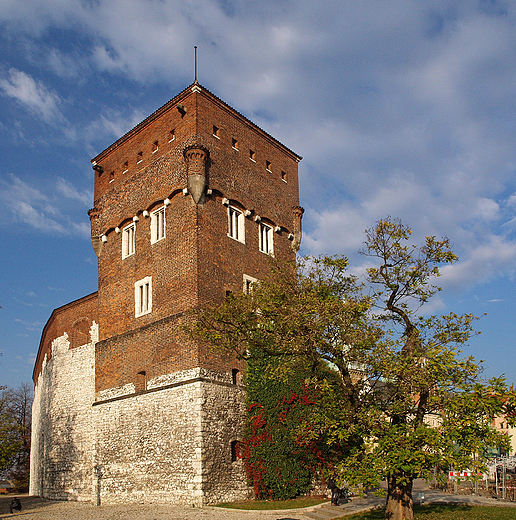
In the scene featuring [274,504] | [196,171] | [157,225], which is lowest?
[274,504]

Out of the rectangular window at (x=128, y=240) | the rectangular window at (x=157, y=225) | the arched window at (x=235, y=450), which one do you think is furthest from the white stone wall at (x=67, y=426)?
the arched window at (x=235, y=450)

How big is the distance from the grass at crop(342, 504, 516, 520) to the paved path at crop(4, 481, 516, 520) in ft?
3.27

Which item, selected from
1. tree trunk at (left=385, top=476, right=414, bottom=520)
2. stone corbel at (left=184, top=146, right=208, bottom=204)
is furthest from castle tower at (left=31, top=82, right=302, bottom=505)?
tree trunk at (left=385, top=476, right=414, bottom=520)

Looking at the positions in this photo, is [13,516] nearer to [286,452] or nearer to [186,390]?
[186,390]

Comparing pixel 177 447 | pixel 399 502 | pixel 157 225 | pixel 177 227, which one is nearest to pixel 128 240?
pixel 157 225

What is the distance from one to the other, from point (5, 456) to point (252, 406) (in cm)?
1048

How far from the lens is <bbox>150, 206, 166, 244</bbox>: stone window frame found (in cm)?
2412

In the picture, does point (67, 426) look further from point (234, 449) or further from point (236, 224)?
point (236, 224)

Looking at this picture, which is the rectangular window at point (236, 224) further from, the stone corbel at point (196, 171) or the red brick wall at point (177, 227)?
the stone corbel at point (196, 171)

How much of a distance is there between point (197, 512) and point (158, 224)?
40.6 ft

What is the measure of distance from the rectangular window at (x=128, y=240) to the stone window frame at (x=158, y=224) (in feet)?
5.47

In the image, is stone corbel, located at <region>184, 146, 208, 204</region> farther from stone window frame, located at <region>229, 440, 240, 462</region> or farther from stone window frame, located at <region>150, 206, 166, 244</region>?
stone window frame, located at <region>229, 440, 240, 462</region>

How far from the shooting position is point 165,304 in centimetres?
2264

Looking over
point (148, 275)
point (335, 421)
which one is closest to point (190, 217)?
point (148, 275)
